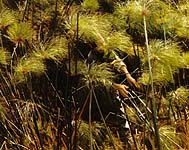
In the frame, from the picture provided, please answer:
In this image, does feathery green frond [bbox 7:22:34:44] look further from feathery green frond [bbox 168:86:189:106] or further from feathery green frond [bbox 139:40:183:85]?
feathery green frond [bbox 168:86:189:106]

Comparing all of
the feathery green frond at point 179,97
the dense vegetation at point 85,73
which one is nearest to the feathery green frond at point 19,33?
the dense vegetation at point 85,73

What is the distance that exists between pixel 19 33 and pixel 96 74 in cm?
28

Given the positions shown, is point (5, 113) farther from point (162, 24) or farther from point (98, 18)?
point (162, 24)

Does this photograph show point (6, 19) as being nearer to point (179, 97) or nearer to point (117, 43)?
point (117, 43)

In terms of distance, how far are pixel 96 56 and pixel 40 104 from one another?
238 mm

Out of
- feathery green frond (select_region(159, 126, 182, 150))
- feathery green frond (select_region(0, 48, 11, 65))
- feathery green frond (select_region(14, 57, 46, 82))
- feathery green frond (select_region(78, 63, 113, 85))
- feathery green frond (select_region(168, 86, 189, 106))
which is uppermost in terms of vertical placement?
feathery green frond (select_region(0, 48, 11, 65))

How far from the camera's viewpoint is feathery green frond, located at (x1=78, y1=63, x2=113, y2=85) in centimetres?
124

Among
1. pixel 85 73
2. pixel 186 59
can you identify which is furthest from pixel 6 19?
pixel 186 59

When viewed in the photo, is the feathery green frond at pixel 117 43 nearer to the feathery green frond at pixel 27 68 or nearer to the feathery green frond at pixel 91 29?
the feathery green frond at pixel 91 29

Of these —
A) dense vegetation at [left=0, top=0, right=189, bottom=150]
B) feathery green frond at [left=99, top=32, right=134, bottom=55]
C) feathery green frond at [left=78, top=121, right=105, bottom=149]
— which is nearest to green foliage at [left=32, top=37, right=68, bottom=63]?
dense vegetation at [left=0, top=0, right=189, bottom=150]

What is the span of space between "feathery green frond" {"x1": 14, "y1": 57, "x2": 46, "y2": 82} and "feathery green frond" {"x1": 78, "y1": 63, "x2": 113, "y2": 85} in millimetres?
A: 120

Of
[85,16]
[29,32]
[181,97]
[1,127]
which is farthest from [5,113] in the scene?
[181,97]

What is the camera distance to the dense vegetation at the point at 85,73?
3.92ft

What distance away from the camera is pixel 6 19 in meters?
1.35
